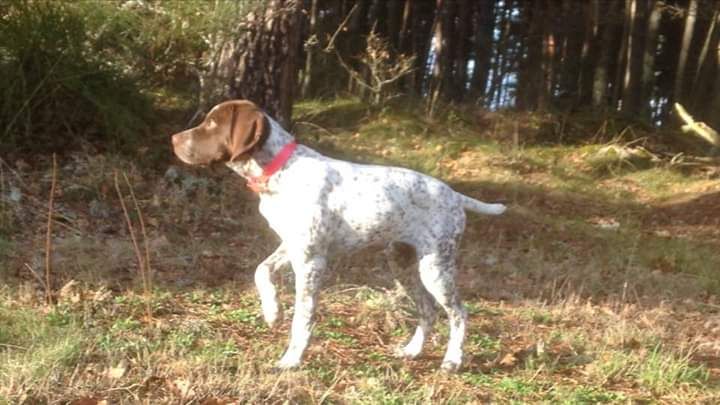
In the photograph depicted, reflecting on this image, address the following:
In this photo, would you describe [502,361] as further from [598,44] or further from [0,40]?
[598,44]

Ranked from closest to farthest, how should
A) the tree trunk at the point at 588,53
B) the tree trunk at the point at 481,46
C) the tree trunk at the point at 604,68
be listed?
the tree trunk at the point at 604,68 → the tree trunk at the point at 588,53 → the tree trunk at the point at 481,46

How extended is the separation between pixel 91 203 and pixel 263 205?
14.7 feet

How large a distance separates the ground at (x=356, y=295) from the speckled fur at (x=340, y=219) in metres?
0.38

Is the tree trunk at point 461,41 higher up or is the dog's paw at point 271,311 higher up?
the tree trunk at point 461,41

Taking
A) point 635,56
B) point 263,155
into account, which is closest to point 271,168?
point 263,155

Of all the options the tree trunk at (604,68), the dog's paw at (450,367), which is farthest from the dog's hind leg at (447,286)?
the tree trunk at (604,68)

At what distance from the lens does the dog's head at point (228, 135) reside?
4.41m

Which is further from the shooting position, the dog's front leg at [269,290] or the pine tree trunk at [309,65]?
the pine tree trunk at [309,65]

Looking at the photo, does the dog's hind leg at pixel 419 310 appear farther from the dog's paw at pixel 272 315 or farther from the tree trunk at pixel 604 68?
the tree trunk at pixel 604 68

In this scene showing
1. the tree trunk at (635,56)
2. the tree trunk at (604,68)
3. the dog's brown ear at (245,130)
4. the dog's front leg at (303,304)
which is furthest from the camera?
the tree trunk at (635,56)

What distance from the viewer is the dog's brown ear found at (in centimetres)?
441

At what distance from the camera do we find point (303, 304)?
182 inches

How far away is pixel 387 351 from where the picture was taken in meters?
5.28

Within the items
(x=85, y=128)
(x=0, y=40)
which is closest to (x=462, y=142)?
(x=85, y=128)
